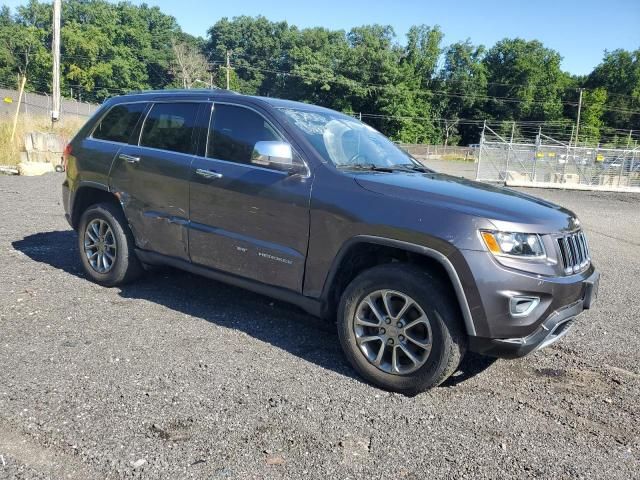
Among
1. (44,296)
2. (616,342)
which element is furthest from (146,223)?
(616,342)

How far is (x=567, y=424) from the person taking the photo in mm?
3279

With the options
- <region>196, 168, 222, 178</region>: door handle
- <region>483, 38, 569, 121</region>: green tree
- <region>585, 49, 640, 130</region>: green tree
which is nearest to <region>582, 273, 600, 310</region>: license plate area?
<region>196, 168, 222, 178</region>: door handle

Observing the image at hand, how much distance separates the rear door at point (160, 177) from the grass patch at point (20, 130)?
14.7 meters

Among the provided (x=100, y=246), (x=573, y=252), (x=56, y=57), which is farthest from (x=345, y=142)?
(x=56, y=57)

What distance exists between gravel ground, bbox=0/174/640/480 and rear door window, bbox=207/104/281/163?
1.42m

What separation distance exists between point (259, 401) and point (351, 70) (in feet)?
250

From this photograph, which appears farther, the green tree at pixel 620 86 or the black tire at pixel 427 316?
the green tree at pixel 620 86

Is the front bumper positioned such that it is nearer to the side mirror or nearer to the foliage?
the side mirror

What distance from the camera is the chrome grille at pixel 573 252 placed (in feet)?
11.2

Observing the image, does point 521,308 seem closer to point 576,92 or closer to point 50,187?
point 50,187

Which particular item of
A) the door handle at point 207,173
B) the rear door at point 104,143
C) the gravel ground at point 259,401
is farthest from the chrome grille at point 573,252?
the rear door at point 104,143

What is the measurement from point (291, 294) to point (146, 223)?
1.73 metres

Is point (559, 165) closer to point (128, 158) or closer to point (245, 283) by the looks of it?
point (128, 158)

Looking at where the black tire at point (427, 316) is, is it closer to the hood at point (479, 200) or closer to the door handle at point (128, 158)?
the hood at point (479, 200)
